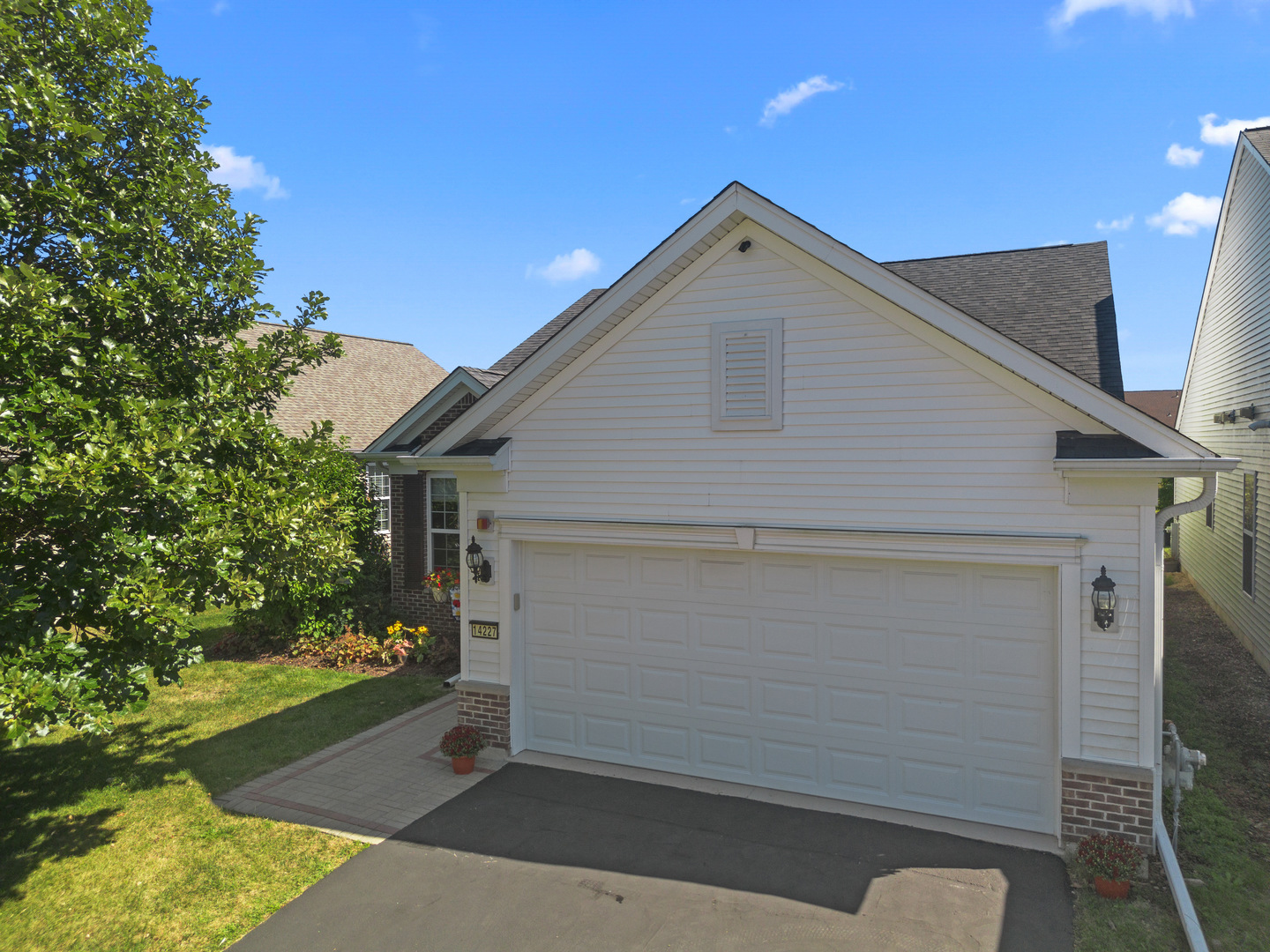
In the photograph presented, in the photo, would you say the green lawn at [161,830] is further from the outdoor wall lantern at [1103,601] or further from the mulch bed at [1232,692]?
the mulch bed at [1232,692]

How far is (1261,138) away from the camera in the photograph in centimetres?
1398

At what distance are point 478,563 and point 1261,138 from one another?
50.1 ft

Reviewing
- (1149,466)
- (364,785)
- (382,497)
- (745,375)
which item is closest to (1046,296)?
(1149,466)

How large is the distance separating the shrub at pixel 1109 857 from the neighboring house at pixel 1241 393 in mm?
8013

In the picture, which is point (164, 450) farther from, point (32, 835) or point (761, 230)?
point (761, 230)

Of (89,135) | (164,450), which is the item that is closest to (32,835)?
(164,450)

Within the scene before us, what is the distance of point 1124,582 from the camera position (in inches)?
266

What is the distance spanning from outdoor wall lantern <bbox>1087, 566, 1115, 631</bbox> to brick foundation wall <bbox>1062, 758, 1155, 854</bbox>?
124 cm

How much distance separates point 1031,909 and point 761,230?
6.38m

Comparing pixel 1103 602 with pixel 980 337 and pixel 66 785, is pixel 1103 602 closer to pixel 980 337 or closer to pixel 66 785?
pixel 980 337

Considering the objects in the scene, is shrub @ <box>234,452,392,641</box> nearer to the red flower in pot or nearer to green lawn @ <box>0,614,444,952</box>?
green lawn @ <box>0,614,444,952</box>

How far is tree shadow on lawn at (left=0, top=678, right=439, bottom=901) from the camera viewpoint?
775 cm

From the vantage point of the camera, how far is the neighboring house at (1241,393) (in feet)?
43.2

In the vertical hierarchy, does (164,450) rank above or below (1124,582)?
above
